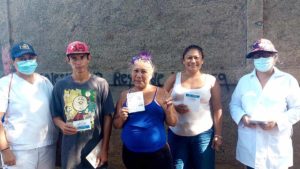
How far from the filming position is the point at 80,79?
303 cm

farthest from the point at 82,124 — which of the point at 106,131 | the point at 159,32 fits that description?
the point at 159,32

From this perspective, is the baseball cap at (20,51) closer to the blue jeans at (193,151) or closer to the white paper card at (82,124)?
the white paper card at (82,124)

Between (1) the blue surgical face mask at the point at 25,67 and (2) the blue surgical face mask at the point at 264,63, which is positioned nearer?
(2) the blue surgical face mask at the point at 264,63

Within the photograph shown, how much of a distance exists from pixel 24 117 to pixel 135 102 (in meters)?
1.12

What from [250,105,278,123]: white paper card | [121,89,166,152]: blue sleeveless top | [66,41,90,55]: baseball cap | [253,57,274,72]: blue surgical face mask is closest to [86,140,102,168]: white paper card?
[121,89,166,152]: blue sleeveless top

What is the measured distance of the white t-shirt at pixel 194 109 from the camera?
124 inches

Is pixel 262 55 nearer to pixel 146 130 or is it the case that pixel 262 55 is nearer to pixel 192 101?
pixel 192 101

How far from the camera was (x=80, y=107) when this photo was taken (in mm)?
2990

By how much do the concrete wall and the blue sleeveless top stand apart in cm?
156

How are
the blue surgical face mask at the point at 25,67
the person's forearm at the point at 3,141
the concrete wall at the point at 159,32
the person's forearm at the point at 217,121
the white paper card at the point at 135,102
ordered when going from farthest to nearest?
the concrete wall at the point at 159,32 → the person's forearm at the point at 217,121 → the blue surgical face mask at the point at 25,67 → the person's forearm at the point at 3,141 → the white paper card at the point at 135,102

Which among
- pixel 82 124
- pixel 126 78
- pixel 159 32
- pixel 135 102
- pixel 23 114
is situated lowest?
pixel 82 124

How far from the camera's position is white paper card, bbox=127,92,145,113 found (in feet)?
9.33

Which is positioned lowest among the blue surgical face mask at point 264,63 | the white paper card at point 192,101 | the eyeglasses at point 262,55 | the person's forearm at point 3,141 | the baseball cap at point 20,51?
the person's forearm at point 3,141

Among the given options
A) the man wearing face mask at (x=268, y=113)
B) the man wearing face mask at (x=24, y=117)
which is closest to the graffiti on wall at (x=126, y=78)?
the man wearing face mask at (x=268, y=113)
